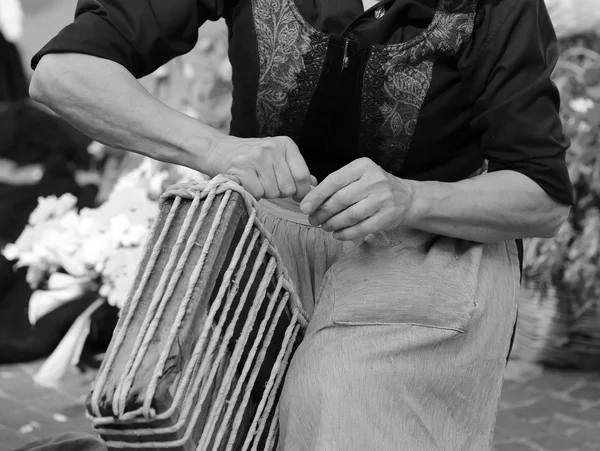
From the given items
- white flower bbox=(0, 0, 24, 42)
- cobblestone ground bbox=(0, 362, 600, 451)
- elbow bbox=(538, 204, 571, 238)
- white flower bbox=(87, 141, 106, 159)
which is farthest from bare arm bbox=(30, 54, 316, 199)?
white flower bbox=(0, 0, 24, 42)

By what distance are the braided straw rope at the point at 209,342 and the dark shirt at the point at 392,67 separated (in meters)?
0.38

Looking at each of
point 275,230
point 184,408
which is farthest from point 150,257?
point 275,230

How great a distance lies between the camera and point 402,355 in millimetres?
1480

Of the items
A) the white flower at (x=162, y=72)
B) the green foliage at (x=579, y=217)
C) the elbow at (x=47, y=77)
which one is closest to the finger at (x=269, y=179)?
the elbow at (x=47, y=77)

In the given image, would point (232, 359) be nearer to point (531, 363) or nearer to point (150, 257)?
point (150, 257)

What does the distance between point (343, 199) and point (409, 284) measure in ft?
0.75

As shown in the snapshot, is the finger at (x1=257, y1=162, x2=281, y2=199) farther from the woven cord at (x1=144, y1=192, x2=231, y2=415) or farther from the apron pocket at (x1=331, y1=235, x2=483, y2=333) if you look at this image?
the apron pocket at (x1=331, y1=235, x2=483, y2=333)

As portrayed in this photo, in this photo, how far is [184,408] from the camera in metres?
1.23

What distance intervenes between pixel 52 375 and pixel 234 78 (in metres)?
2.08

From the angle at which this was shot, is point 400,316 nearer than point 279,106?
Yes

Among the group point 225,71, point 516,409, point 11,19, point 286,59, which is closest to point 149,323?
point 286,59

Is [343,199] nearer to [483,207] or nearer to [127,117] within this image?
[483,207]

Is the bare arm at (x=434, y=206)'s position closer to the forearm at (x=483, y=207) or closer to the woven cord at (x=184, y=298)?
the forearm at (x=483, y=207)

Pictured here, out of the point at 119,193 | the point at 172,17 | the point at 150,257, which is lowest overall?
the point at 119,193
